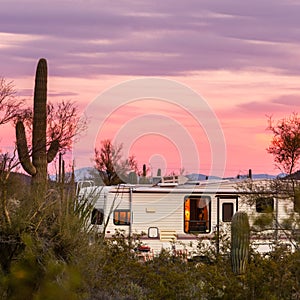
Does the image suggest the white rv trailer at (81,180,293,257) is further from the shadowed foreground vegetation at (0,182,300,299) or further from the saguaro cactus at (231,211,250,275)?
the shadowed foreground vegetation at (0,182,300,299)

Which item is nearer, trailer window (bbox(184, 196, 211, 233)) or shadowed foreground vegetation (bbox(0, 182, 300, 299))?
shadowed foreground vegetation (bbox(0, 182, 300, 299))

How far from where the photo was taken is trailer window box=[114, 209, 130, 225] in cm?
2032

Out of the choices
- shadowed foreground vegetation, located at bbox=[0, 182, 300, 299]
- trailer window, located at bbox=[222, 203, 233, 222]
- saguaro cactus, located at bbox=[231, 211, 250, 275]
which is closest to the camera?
shadowed foreground vegetation, located at bbox=[0, 182, 300, 299]

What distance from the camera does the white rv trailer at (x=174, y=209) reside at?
20.2 metres

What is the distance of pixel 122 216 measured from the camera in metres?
20.4

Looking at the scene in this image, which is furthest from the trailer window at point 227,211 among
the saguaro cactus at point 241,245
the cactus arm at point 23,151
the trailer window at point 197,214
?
the saguaro cactus at point 241,245

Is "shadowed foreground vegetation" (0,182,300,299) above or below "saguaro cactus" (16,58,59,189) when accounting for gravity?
below

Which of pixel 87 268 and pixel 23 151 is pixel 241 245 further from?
pixel 23 151

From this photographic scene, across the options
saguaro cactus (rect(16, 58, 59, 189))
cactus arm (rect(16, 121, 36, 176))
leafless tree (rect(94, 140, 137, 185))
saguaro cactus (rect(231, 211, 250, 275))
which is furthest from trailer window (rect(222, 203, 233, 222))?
leafless tree (rect(94, 140, 137, 185))

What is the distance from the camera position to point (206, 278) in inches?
419

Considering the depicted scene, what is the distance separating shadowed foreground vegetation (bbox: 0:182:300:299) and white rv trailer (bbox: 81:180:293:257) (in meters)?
8.46

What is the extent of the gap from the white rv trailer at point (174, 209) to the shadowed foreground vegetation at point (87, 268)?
8.46 meters

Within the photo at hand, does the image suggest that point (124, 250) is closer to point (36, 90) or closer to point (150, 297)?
point (150, 297)

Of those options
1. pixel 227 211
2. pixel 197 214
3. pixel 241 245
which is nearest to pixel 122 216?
pixel 197 214
